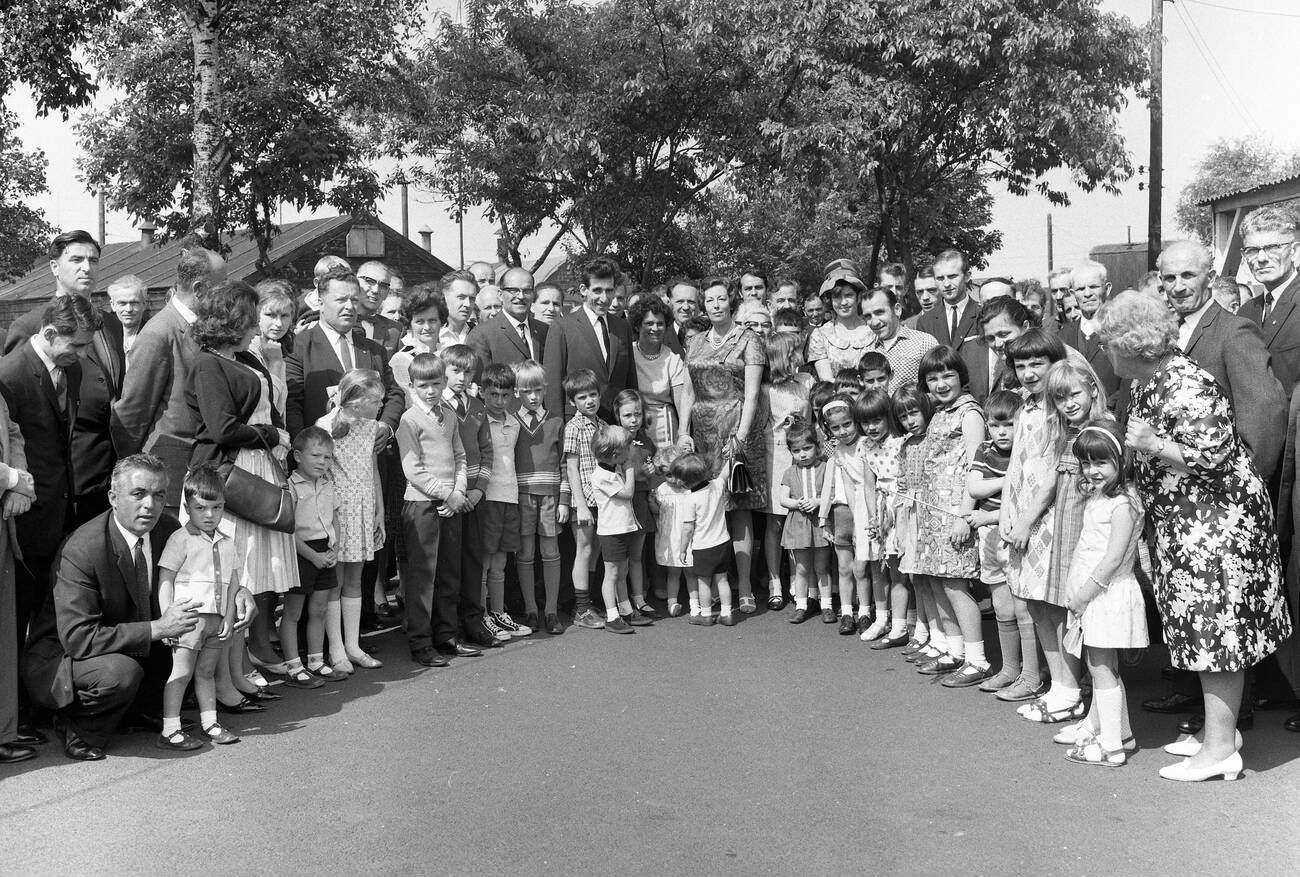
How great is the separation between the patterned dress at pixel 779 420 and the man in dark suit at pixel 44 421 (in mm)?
4349

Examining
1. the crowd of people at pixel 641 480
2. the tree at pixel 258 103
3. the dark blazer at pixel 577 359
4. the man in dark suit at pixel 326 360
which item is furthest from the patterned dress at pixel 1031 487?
the tree at pixel 258 103

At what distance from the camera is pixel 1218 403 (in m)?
4.73

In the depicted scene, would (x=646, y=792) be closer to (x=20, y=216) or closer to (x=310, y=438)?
(x=310, y=438)

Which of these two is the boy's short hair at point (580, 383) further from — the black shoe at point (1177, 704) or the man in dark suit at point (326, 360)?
the black shoe at point (1177, 704)

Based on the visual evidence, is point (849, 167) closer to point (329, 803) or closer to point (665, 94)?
point (665, 94)

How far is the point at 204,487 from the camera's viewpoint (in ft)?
17.7

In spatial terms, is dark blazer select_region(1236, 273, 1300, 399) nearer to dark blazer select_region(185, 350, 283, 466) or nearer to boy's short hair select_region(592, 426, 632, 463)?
boy's short hair select_region(592, 426, 632, 463)

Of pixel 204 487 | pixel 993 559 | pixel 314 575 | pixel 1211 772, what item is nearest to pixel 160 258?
pixel 314 575

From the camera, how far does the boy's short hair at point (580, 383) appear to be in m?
7.70

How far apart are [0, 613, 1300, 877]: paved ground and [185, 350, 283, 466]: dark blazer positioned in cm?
134

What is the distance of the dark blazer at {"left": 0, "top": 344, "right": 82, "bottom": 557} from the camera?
5551 millimetres

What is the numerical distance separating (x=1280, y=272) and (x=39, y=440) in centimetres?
605

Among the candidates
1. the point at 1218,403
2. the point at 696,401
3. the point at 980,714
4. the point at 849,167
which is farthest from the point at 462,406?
the point at 849,167

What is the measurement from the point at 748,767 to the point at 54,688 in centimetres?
302
